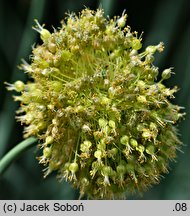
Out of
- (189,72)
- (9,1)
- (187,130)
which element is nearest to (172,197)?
(187,130)

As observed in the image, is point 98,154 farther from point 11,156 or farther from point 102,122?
point 11,156

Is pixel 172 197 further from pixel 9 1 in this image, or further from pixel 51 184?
pixel 9 1

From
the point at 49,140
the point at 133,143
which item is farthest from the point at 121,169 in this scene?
the point at 49,140

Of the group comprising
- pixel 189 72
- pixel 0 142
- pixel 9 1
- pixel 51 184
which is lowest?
pixel 51 184

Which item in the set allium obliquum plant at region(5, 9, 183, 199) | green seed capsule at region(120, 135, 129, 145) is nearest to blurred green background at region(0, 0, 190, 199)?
allium obliquum plant at region(5, 9, 183, 199)

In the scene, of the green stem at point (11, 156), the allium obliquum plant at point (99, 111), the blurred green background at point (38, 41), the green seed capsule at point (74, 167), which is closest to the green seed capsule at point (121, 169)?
the allium obliquum plant at point (99, 111)

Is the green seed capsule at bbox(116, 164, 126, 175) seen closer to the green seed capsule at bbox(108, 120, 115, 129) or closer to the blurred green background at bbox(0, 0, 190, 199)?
the green seed capsule at bbox(108, 120, 115, 129)

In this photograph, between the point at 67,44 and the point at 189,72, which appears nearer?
the point at 67,44

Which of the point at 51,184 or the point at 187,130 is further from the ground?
the point at 187,130
